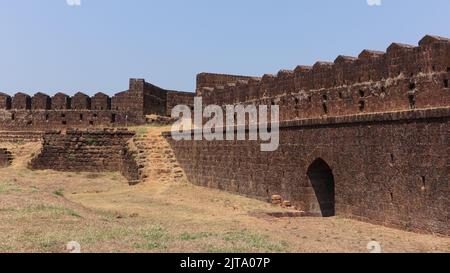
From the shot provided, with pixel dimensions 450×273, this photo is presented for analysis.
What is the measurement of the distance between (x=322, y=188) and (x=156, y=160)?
943cm

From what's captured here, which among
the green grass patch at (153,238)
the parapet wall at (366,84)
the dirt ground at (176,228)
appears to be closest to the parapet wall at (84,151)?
the dirt ground at (176,228)

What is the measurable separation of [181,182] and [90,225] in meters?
10.5

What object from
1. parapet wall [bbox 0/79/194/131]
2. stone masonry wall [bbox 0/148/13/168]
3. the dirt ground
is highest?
parapet wall [bbox 0/79/194/131]

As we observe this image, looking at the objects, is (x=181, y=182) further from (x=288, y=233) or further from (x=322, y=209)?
(x=288, y=233)

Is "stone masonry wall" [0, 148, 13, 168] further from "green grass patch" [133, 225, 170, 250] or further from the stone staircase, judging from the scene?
"green grass patch" [133, 225, 170, 250]

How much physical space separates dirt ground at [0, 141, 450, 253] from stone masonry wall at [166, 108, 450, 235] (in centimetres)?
40

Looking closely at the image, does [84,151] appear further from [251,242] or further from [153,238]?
[251,242]

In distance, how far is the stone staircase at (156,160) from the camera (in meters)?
20.6

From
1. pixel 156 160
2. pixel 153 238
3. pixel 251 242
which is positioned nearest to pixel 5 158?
pixel 156 160

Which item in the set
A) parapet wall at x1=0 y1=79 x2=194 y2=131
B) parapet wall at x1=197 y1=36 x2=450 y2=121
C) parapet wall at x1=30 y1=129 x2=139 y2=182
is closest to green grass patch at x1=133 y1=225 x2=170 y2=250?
parapet wall at x1=197 y1=36 x2=450 y2=121

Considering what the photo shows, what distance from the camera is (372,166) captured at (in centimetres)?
1126

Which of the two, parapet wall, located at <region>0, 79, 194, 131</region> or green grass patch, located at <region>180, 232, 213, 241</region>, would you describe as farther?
parapet wall, located at <region>0, 79, 194, 131</region>

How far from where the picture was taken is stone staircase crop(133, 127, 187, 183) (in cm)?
2058

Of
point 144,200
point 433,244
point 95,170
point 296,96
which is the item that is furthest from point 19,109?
point 433,244
